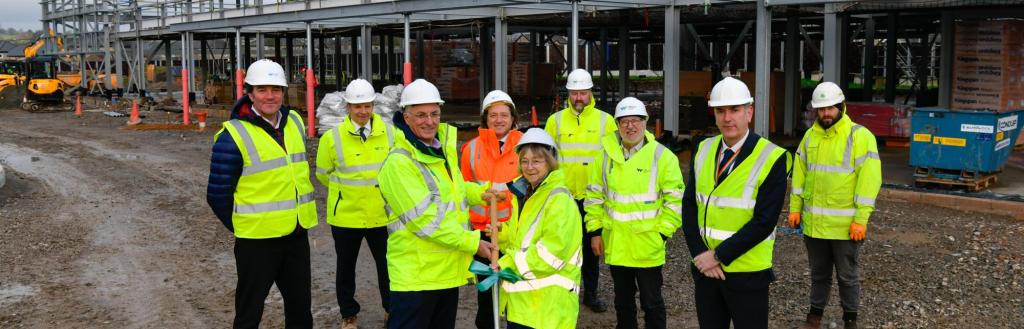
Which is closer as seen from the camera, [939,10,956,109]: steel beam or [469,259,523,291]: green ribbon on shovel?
[469,259,523,291]: green ribbon on shovel

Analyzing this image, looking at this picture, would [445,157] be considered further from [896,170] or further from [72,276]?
[896,170]

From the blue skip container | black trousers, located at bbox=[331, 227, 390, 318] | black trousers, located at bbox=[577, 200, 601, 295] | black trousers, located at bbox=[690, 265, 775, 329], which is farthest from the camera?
the blue skip container

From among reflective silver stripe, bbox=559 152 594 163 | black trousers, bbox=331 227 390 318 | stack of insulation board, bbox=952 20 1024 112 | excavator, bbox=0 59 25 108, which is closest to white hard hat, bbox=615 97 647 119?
reflective silver stripe, bbox=559 152 594 163

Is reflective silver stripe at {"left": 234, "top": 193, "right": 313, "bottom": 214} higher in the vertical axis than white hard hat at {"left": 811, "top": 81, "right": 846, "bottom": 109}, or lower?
lower

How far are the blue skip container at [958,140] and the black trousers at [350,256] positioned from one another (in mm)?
7987

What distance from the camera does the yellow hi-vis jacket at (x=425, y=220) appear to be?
403 centimetres

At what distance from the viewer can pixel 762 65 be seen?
1298cm

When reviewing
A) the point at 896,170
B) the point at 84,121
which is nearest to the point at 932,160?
the point at 896,170

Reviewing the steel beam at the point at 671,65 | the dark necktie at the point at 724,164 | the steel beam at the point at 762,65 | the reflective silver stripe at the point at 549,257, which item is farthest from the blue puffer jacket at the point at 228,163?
the steel beam at the point at 671,65

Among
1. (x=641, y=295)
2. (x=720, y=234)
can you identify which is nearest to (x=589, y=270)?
(x=641, y=295)

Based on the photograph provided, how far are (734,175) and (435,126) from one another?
1.45m

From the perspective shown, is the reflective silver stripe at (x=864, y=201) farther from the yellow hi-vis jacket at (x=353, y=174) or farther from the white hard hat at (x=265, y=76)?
the white hard hat at (x=265, y=76)

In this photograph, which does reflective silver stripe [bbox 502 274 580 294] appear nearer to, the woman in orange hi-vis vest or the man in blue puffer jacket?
the woman in orange hi-vis vest

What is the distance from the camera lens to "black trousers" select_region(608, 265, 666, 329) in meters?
5.26
